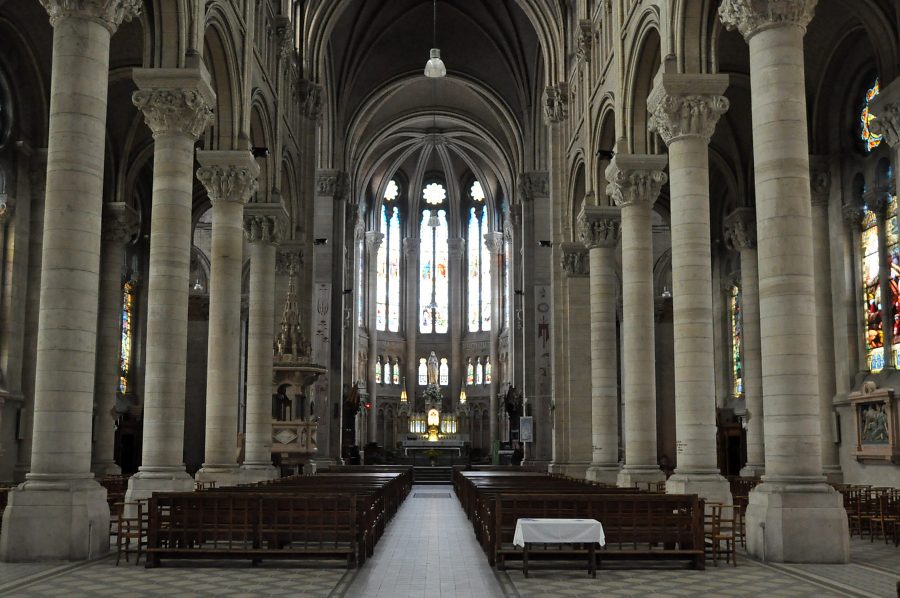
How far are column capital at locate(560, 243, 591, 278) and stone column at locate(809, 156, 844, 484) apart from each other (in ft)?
24.9

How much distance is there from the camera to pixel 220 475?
22656 millimetres

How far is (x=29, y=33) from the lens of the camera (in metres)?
26.4

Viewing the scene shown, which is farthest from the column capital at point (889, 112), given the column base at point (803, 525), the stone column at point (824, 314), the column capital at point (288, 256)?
the column capital at point (288, 256)

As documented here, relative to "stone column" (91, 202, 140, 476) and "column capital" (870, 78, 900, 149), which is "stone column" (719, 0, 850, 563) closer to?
"column capital" (870, 78, 900, 149)

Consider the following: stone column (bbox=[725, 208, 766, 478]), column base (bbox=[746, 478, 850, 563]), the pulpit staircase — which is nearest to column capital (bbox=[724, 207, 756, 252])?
stone column (bbox=[725, 208, 766, 478])

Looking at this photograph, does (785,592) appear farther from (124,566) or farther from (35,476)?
(35,476)

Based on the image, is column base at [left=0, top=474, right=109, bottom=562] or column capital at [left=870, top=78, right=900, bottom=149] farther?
column capital at [left=870, top=78, right=900, bottom=149]

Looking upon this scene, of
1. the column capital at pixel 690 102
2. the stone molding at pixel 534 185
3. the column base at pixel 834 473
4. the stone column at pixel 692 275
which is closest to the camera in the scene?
the stone column at pixel 692 275

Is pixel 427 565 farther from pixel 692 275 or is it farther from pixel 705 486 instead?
pixel 692 275

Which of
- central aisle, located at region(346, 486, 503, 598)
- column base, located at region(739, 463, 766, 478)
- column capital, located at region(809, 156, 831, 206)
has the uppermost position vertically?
column capital, located at region(809, 156, 831, 206)

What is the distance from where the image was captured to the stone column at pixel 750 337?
104ft

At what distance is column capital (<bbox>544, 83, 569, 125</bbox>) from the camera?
1399 inches

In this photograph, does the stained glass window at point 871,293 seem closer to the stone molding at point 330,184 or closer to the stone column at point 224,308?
Answer: the stone column at point 224,308

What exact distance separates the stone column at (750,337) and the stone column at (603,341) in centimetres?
609
